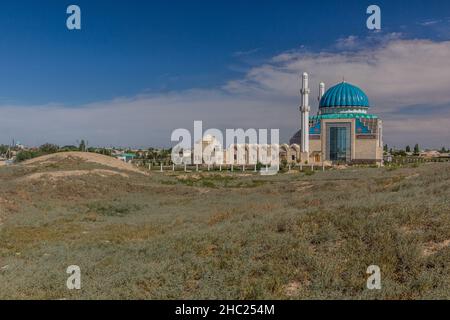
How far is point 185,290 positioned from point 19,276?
4.77 meters

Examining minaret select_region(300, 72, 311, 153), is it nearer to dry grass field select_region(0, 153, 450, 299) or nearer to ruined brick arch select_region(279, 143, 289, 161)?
ruined brick arch select_region(279, 143, 289, 161)

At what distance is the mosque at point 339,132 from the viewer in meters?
82.1

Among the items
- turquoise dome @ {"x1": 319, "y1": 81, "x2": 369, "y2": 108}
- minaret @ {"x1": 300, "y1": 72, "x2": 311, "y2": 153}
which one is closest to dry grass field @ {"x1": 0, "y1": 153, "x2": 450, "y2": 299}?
minaret @ {"x1": 300, "y1": 72, "x2": 311, "y2": 153}

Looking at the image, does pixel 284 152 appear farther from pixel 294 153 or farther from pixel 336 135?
pixel 336 135

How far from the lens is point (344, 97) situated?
86.0 metres

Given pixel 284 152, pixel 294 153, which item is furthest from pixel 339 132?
→ pixel 284 152

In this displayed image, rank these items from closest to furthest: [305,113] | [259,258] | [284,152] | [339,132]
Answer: [259,258] < [305,113] < [339,132] < [284,152]

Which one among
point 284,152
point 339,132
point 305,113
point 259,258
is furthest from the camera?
point 284,152

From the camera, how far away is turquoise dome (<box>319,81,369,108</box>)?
282 ft

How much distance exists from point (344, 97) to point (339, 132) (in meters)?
9.13

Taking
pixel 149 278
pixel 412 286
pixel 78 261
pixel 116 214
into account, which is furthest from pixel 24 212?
pixel 412 286

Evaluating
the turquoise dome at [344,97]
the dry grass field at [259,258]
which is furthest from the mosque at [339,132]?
the dry grass field at [259,258]
